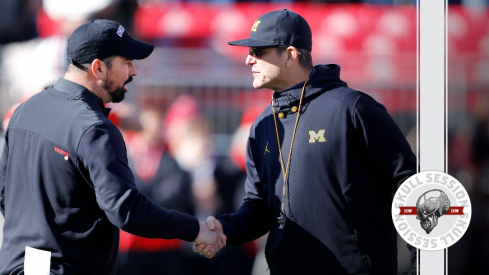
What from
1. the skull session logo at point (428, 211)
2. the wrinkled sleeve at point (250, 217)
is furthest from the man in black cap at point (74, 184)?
the skull session logo at point (428, 211)

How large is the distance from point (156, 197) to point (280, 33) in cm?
305

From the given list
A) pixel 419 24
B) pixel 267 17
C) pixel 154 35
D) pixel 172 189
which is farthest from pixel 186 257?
pixel 419 24

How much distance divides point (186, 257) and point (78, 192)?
129 inches

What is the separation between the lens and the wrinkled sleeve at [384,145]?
3453 millimetres

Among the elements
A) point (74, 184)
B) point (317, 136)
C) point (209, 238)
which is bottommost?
point (209, 238)

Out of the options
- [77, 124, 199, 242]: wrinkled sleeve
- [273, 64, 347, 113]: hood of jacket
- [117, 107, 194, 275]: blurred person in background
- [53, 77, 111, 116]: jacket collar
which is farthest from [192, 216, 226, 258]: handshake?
[117, 107, 194, 275]: blurred person in background

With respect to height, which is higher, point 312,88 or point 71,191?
point 312,88

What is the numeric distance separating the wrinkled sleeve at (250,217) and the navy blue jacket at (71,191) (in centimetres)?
50

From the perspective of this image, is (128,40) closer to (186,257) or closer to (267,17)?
(267,17)

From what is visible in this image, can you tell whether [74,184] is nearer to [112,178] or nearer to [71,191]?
[71,191]

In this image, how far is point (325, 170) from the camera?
3.49 metres

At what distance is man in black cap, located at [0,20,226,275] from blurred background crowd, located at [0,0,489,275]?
3025mm

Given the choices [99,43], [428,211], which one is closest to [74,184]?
[99,43]

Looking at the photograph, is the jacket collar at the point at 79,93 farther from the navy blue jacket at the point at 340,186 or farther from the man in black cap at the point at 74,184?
the navy blue jacket at the point at 340,186
